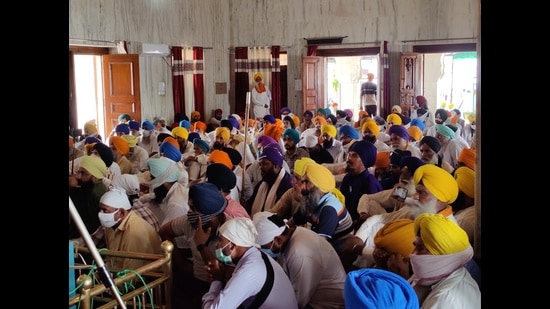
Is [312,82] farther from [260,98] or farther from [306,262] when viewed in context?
[306,262]

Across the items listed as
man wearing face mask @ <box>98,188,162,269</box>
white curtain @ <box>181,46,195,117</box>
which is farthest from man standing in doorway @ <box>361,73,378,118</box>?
man wearing face mask @ <box>98,188,162,269</box>

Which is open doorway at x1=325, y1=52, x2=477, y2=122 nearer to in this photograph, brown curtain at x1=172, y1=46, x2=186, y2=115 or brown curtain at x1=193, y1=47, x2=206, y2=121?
brown curtain at x1=193, y1=47, x2=206, y2=121

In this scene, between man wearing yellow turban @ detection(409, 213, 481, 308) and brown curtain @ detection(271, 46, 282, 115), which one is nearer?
man wearing yellow turban @ detection(409, 213, 481, 308)

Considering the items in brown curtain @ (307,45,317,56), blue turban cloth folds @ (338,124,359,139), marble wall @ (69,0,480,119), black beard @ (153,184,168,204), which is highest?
marble wall @ (69,0,480,119)

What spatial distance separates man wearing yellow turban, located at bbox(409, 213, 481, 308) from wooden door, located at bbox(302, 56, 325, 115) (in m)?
9.33

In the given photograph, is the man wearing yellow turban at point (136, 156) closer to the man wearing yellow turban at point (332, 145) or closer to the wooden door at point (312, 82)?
the man wearing yellow turban at point (332, 145)

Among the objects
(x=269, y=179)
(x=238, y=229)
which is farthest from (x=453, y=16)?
(x=238, y=229)

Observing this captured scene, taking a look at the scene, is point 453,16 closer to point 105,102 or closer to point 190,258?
point 105,102

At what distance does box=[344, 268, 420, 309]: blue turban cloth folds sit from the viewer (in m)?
2.13

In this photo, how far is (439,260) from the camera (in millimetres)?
2582

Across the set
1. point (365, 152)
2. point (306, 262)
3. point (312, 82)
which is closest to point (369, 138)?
point (365, 152)

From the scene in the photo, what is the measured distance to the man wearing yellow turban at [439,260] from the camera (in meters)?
2.52

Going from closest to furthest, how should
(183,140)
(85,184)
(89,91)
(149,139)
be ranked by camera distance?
(85,184), (183,140), (149,139), (89,91)

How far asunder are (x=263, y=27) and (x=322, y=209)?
9201 mm
